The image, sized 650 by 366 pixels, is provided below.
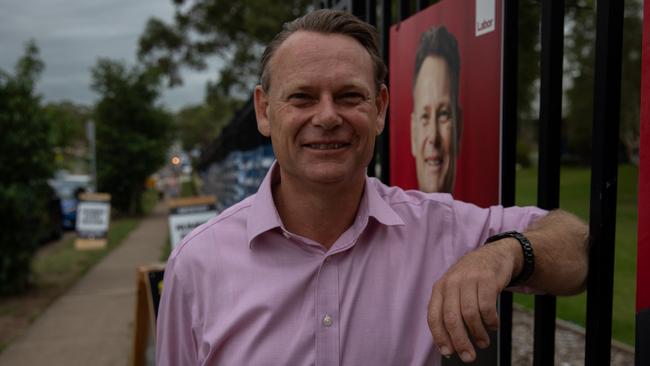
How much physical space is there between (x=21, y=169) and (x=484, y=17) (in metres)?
7.70

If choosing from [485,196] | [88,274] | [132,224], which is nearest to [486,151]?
[485,196]

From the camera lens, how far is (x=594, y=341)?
157cm

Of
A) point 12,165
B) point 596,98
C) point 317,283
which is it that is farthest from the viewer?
point 12,165

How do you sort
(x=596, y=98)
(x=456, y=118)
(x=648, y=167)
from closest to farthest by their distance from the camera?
(x=648, y=167) < (x=596, y=98) < (x=456, y=118)

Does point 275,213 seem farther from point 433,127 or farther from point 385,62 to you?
point 385,62

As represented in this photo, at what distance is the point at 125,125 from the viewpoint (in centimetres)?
2138

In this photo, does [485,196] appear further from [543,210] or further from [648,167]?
[648,167]

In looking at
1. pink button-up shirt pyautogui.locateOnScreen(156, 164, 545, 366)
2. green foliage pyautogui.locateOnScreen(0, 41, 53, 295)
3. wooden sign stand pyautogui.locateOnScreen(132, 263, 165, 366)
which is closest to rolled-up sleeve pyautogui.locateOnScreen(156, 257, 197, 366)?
pink button-up shirt pyautogui.locateOnScreen(156, 164, 545, 366)

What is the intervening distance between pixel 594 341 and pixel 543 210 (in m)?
0.41

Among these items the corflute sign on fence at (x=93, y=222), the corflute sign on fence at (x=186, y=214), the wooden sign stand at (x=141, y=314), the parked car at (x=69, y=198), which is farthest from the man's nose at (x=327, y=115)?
the parked car at (x=69, y=198)

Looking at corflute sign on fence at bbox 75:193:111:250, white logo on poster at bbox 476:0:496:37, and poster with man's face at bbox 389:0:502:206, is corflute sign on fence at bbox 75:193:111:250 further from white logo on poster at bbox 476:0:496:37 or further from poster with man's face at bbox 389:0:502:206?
white logo on poster at bbox 476:0:496:37

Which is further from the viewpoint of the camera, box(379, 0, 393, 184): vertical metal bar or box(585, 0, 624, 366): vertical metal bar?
box(379, 0, 393, 184): vertical metal bar

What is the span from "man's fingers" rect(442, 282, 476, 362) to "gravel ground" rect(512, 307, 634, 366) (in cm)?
379

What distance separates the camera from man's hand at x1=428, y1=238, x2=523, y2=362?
4.32 feet
